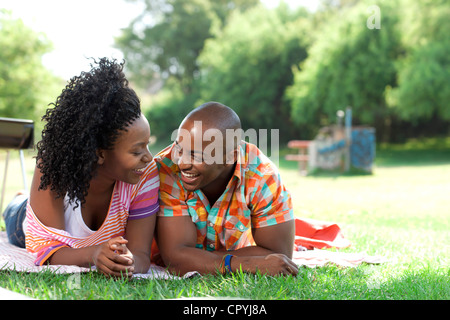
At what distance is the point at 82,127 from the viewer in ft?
9.00

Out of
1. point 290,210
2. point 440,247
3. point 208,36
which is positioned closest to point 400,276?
point 290,210

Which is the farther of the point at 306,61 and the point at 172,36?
the point at 172,36

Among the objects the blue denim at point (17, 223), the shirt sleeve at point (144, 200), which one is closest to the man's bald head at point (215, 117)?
the shirt sleeve at point (144, 200)

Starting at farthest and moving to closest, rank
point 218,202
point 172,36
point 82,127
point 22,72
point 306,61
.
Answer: point 172,36
point 306,61
point 22,72
point 218,202
point 82,127

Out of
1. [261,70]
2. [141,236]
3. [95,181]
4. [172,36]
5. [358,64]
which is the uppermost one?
[172,36]

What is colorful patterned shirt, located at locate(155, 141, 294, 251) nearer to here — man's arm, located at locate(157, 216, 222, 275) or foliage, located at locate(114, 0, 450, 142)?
man's arm, located at locate(157, 216, 222, 275)

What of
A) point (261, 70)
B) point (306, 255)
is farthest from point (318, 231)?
point (261, 70)

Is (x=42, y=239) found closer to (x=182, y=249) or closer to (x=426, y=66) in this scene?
(x=182, y=249)

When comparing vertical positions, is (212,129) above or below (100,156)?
above

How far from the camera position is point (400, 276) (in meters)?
3.09

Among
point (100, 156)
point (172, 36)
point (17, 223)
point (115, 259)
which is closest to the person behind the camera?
point (115, 259)

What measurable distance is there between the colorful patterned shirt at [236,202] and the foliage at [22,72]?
789 inches

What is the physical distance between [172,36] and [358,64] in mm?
19757
